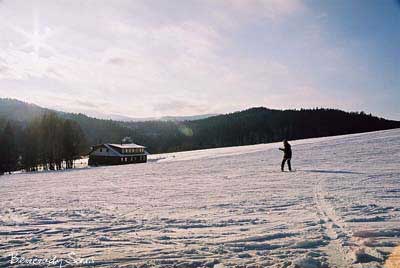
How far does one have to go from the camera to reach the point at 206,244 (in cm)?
613

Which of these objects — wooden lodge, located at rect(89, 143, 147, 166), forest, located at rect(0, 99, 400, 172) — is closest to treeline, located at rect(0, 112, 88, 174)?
forest, located at rect(0, 99, 400, 172)

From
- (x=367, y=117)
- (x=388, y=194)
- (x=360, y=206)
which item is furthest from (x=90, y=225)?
(x=367, y=117)

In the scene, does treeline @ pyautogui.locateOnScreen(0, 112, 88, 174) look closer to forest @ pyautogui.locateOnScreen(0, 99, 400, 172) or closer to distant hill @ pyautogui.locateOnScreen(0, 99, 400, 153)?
forest @ pyautogui.locateOnScreen(0, 99, 400, 172)

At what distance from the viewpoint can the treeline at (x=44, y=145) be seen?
61.8m

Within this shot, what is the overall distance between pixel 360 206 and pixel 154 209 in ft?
20.5

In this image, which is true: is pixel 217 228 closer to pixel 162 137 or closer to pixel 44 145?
pixel 44 145

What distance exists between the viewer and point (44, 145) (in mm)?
61625

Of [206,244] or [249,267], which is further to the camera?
[206,244]

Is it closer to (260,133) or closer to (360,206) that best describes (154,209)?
(360,206)

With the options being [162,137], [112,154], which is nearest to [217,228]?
[112,154]

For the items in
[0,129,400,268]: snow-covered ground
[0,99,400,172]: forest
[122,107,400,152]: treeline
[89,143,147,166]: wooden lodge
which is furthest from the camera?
[122,107,400,152]: treeline

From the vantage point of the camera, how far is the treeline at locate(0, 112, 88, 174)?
6184cm

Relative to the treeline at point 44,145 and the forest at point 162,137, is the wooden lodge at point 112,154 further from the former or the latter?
the treeline at point 44,145

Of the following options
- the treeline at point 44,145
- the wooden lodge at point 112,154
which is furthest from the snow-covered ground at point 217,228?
the wooden lodge at point 112,154
